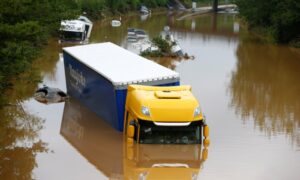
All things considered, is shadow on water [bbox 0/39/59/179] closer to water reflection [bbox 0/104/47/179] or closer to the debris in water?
water reflection [bbox 0/104/47/179]

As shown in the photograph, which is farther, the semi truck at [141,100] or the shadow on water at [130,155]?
the semi truck at [141,100]

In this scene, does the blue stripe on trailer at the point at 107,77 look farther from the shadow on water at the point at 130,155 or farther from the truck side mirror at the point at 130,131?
the truck side mirror at the point at 130,131

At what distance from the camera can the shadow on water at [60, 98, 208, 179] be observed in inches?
625

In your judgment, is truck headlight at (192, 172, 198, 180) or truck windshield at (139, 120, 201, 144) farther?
truck windshield at (139, 120, 201, 144)

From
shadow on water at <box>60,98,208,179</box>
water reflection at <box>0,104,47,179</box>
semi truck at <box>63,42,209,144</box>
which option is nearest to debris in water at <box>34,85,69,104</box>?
water reflection at <box>0,104,47,179</box>

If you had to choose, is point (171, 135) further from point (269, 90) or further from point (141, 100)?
point (269, 90)

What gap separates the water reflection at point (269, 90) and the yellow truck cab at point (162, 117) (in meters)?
3.97

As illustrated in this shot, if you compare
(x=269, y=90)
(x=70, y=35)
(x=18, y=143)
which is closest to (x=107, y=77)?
(x=18, y=143)

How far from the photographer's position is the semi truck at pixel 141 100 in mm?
16844

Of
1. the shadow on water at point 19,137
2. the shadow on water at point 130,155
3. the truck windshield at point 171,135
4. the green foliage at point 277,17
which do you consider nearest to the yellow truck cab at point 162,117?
the truck windshield at point 171,135

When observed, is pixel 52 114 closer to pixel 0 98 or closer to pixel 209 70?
pixel 0 98

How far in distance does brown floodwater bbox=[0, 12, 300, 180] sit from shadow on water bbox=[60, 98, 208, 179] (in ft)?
0.09

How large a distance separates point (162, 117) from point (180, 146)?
4.25 ft

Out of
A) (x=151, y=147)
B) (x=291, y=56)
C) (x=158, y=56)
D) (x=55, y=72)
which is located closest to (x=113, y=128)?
(x=151, y=147)
